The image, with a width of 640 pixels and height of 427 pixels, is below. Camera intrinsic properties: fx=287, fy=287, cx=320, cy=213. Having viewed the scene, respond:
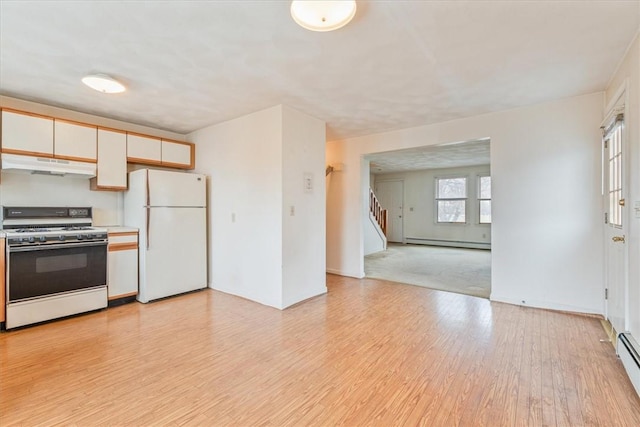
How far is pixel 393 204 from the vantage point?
33.6 feet

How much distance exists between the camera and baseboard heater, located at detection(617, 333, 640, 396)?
75.5 inches

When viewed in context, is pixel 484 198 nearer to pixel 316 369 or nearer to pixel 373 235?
pixel 373 235

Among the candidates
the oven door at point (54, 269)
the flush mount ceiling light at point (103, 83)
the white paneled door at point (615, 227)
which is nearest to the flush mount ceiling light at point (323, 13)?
the flush mount ceiling light at point (103, 83)

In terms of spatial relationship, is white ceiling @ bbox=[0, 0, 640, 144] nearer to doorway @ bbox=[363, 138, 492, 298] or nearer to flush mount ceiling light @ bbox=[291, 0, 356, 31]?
flush mount ceiling light @ bbox=[291, 0, 356, 31]

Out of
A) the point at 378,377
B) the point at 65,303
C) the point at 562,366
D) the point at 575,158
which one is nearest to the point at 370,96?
the point at 575,158

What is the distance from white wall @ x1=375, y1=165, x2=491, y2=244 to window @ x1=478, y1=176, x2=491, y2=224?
0.35 feet

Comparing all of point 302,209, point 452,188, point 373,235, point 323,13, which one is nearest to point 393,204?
point 452,188

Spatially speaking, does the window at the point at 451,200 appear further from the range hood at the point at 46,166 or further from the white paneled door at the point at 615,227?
the range hood at the point at 46,166

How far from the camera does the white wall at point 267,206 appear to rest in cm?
360

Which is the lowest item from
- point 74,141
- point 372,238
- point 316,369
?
point 316,369

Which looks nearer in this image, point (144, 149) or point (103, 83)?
point (103, 83)

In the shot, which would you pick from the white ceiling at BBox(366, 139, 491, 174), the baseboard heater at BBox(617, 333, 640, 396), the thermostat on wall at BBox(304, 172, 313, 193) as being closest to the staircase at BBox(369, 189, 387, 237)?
the white ceiling at BBox(366, 139, 491, 174)

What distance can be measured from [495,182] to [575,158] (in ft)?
2.73

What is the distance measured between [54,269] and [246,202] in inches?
86.2
